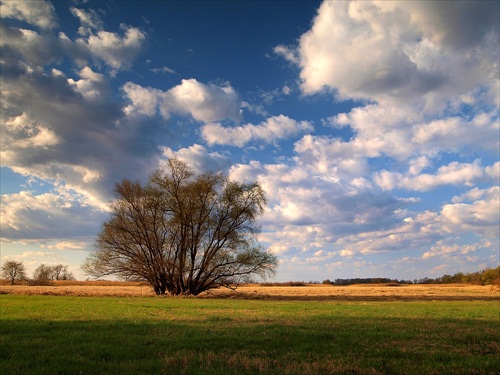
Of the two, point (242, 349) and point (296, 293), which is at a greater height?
point (242, 349)

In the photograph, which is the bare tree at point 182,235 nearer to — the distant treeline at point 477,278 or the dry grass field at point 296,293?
the dry grass field at point 296,293

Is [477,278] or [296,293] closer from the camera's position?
[296,293]

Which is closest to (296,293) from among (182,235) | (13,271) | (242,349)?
(182,235)

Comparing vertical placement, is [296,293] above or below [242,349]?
below

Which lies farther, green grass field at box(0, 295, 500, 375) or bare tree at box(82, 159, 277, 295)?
bare tree at box(82, 159, 277, 295)

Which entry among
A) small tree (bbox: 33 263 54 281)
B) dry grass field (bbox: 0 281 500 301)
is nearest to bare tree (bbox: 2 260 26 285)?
small tree (bbox: 33 263 54 281)

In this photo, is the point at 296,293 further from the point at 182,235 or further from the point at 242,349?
the point at 242,349

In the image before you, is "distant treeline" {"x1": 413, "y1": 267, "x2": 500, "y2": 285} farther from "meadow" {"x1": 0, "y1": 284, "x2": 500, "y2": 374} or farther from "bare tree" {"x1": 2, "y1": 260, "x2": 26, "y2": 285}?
"bare tree" {"x1": 2, "y1": 260, "x2": 26, "y2": 285}

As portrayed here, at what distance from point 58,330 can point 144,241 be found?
122 ft

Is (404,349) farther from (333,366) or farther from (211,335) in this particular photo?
(211,335)

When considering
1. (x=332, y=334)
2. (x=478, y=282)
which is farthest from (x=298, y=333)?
(x=478, y=282)

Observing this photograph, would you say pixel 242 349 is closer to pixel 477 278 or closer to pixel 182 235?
pixel 182 235

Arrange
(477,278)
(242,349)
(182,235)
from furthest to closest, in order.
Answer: (477,278)
(182,235)
(242,349)

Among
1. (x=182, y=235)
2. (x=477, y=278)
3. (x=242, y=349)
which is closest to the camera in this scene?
(x=242, y=349)
